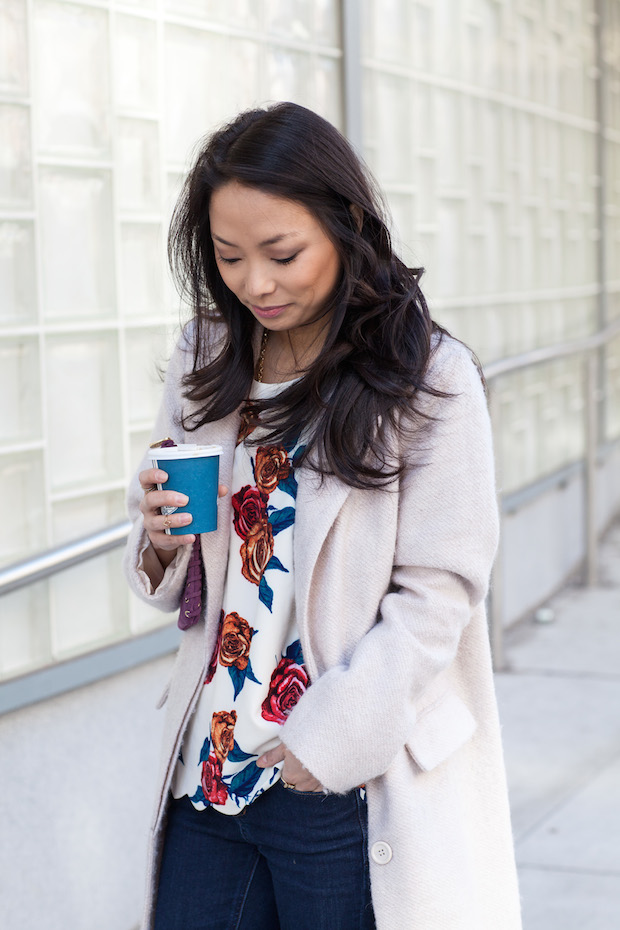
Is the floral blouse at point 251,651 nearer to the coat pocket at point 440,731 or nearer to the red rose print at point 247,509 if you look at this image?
the red rose print at point 247,509

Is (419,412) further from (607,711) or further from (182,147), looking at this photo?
(607,711)

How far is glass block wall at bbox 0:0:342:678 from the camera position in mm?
2742

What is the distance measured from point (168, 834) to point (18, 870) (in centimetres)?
104

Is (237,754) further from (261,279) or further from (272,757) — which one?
(261,279)

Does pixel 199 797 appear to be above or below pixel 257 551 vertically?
below

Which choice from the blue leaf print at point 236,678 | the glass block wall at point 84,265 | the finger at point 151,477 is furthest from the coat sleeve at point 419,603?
the glass block wall at point 84,265

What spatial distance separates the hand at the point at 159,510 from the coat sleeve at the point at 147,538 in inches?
2.8

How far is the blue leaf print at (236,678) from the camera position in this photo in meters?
1.62

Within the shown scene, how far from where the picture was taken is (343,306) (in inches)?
62.9

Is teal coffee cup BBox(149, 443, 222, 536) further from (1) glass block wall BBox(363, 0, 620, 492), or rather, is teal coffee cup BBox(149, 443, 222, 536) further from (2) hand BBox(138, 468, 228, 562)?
(1) glass block wall BBox(363, 0, 620, 492)

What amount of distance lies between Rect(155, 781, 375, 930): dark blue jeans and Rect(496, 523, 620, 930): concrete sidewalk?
4.84 ft

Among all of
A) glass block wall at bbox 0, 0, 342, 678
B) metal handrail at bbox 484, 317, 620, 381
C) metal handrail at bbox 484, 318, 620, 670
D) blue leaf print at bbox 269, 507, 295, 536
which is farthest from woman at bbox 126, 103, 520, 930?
metal handrail at bbox 484, 318, 620, 670

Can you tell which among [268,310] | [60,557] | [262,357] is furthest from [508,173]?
[268,310]

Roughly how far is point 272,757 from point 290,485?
1.23 ft
